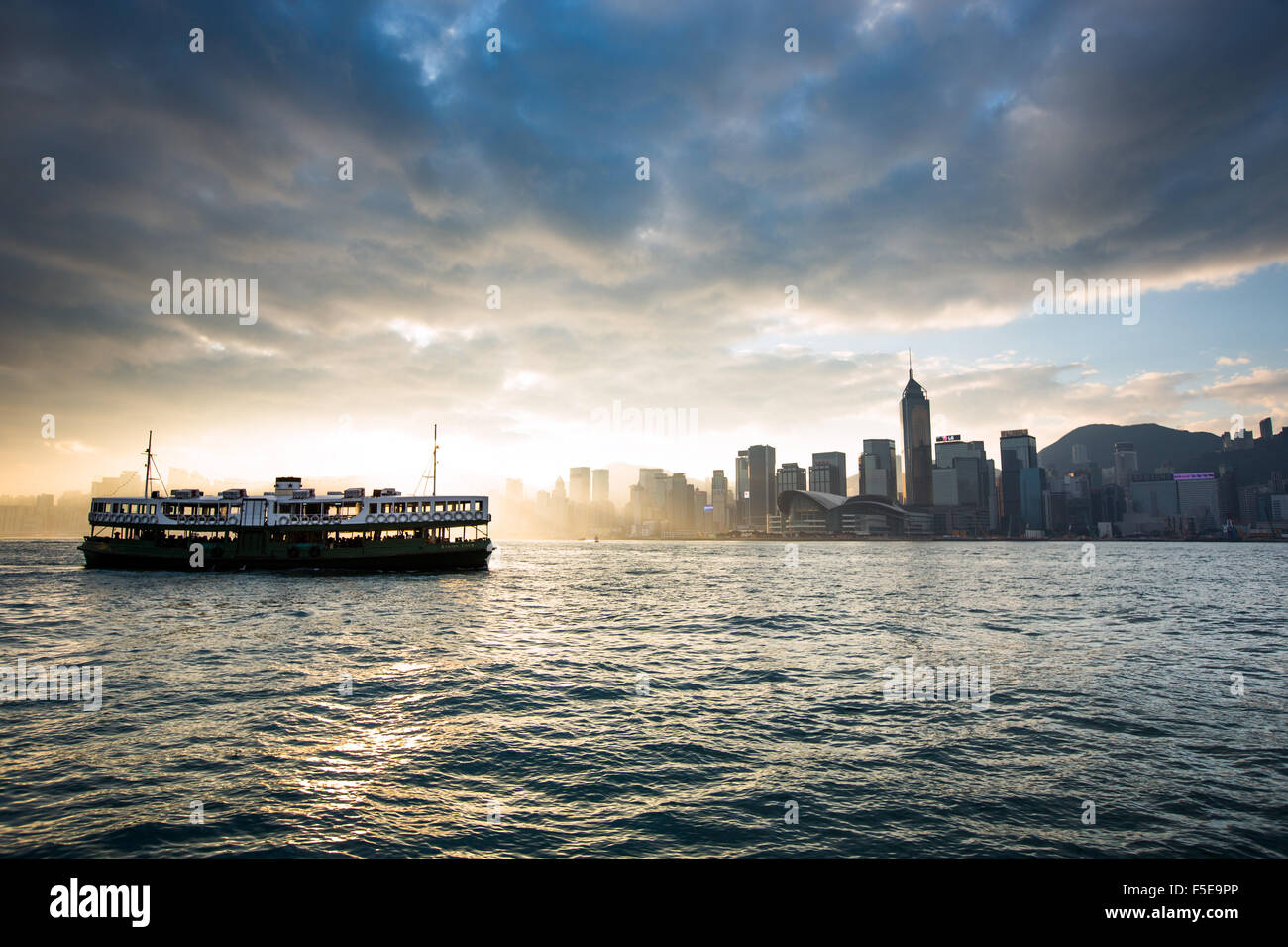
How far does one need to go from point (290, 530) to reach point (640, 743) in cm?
8198

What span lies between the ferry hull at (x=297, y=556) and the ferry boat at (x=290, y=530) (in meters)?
0.14

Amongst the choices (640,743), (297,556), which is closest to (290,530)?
(297,556)

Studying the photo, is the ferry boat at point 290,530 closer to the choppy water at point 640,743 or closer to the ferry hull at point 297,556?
the ferry hull at point 297,556

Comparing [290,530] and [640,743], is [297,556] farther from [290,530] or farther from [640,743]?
[640,743]

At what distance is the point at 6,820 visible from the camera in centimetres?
1287

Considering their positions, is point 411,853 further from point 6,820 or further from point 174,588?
point 174,588

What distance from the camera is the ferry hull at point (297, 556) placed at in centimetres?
8106

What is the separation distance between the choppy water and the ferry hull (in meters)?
40.0

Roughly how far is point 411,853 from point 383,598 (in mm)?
49284

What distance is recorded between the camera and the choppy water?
40.5ft

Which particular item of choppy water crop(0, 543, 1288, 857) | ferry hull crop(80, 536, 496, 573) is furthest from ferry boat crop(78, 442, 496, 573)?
choppy water crop(0, 543, 1288, 857)

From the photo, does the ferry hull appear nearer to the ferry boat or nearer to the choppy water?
the ferry boat

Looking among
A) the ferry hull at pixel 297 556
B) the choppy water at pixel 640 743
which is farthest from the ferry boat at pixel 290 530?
the choppy water at pixel 640 743
